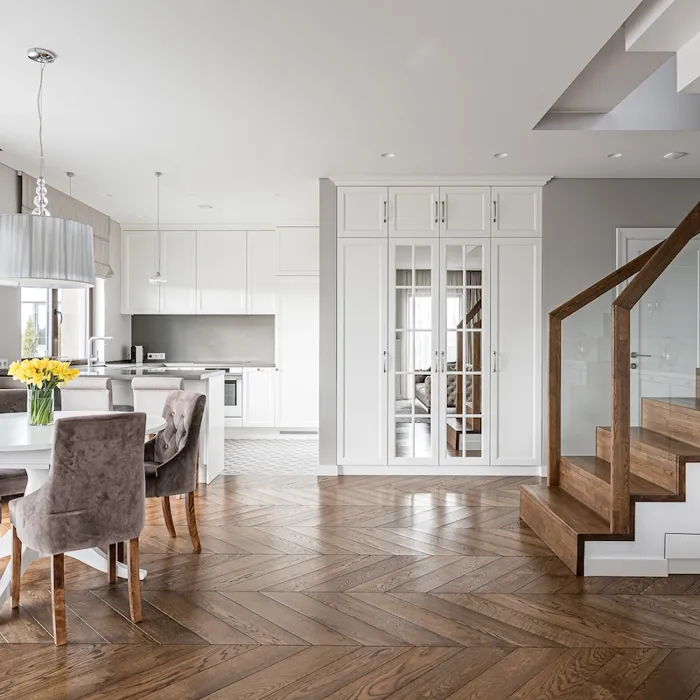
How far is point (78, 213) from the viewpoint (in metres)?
A: 6.08

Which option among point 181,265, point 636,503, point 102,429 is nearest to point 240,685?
point 102,429

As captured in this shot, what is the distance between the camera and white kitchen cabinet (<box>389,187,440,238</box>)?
17.2 ft

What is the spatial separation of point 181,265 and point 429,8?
537cm

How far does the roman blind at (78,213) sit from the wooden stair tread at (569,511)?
4491 millimetres

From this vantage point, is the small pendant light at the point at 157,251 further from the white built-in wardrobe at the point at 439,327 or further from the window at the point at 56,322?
the white built-in wardrobe at the point at 439,327

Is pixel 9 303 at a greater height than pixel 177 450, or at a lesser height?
greater

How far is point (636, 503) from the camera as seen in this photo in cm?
306

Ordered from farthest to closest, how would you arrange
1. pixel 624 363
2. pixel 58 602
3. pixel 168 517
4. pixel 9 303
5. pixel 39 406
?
pixel 9 303 < pixel 168 517 < pixel 624 363 < pixel 39 406 < pixel 58 602

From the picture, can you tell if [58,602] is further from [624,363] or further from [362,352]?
[362,352]

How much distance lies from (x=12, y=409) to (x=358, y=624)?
2598mm

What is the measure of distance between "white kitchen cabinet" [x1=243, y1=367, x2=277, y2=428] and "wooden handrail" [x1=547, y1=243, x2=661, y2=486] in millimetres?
3932

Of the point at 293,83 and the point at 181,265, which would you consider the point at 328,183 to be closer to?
the point at 293,83

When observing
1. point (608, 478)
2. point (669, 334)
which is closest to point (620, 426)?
point (608, 478)

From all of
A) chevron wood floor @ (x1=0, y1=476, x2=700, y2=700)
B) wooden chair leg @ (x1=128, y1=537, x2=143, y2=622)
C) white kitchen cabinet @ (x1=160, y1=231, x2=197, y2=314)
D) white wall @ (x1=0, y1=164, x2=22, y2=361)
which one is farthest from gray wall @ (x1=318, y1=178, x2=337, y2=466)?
wooden chair leg @ (x1=128, y1=537, x2=143, y2=622)
